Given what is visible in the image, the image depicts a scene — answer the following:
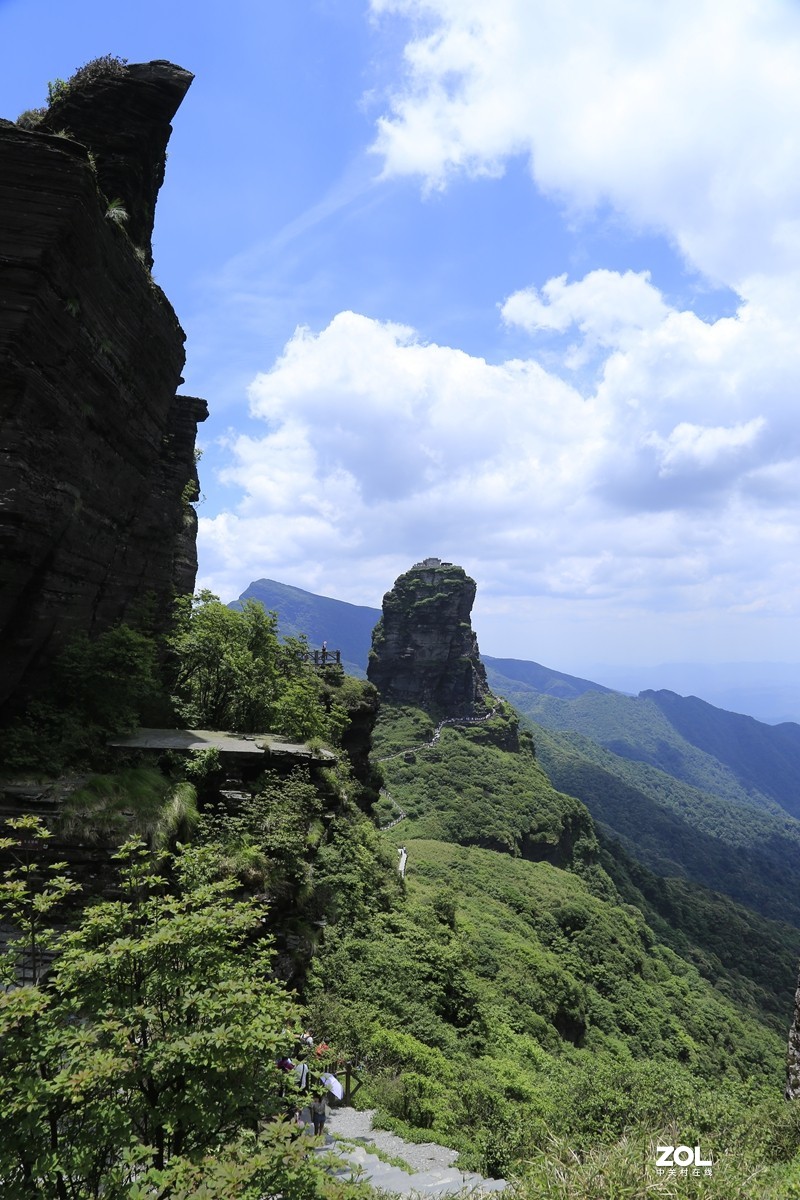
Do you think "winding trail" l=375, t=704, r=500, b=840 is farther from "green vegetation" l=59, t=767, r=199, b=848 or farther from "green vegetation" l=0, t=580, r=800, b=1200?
"green vegetation" l=59, t=767, r=199, b=848

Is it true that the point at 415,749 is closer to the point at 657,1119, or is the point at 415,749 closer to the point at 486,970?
the point at 486,970

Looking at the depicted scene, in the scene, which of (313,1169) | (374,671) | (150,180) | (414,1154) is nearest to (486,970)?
(414,1154)

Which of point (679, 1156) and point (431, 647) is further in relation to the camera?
point (431, 647)

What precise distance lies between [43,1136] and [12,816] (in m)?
6.59

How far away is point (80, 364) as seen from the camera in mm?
13461

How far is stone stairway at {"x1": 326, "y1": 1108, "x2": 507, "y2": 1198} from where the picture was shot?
364 inches

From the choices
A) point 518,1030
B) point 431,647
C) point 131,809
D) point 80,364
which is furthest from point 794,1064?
point 431,647

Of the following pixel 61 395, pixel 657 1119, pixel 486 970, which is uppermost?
pixel 61 395

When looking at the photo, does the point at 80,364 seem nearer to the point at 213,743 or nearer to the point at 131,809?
the point at 213,743

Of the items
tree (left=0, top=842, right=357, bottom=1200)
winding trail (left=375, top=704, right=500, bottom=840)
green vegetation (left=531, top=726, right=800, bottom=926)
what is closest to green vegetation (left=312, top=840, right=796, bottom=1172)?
tree (left=0, top=842, right=357, bottom=1200)

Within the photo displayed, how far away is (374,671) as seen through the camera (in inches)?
4264

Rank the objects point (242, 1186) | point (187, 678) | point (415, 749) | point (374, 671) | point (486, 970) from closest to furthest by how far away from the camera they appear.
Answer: point (242, 1186), point (187, 678), point (486, 970), point (415, 749), point (374, 671)

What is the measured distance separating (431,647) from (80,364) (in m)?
95.0

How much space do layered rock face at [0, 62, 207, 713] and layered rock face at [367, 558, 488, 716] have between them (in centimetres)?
8741
